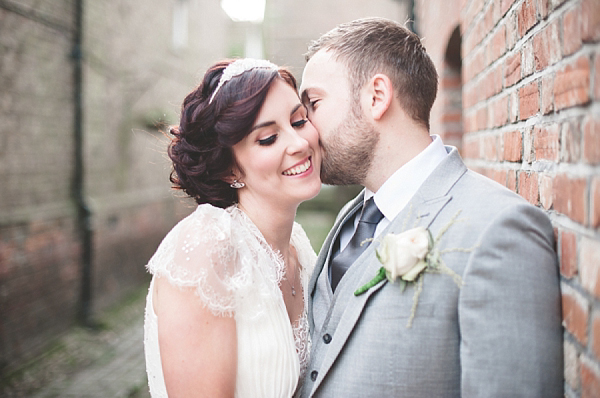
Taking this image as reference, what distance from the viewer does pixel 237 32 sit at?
19.0 m

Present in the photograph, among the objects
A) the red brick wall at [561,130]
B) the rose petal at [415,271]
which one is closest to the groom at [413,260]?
the rose petal at [415,271]

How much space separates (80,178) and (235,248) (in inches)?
203

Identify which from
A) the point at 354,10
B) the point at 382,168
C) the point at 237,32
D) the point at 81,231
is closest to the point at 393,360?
the point at 382,168

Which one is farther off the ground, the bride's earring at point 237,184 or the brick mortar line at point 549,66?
the brick mortar line at point 549,66

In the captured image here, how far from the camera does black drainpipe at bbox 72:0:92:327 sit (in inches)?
254

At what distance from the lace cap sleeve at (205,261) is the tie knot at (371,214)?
1.89 feet

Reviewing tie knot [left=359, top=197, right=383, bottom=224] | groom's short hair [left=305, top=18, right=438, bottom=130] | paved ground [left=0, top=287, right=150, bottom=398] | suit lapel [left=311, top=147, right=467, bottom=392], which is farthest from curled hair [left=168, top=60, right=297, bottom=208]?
paved ground [left=0, top=287, right=150, bottom=398]

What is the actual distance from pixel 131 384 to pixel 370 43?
171 inches

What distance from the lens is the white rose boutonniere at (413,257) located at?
154cm

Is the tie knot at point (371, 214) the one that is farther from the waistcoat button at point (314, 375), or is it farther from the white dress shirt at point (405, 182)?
the waistcoat button at point (314, 375)

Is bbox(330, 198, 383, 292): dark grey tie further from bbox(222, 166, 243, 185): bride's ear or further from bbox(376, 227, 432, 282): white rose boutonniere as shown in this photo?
bbox(222, 166, 243, 185): bride's ear

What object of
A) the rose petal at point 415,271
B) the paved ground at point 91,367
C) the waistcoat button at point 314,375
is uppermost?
the rose petal at point 415,271

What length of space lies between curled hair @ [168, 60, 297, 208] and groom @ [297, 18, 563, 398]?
306mm

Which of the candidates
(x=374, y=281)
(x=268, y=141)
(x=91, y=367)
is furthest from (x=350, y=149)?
(x=91, y=367)
